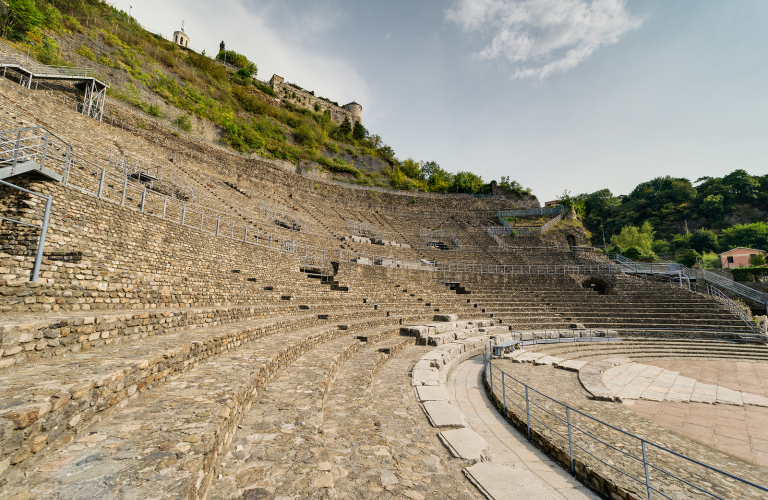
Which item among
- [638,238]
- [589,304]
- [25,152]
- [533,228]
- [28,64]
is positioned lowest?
[589,304]

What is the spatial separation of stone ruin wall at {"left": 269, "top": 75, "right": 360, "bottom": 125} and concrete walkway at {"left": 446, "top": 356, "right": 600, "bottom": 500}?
51.7 metres

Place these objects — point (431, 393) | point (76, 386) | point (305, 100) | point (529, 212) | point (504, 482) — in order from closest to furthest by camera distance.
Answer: point (76, 386), point (504, 482), point (431, 393), point (529, 212), point (305, 100)

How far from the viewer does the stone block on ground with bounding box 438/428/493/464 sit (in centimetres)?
350

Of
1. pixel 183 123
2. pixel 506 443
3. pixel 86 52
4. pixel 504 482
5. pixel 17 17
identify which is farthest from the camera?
pixel 183 123

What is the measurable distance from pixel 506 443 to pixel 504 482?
1561 millimetres

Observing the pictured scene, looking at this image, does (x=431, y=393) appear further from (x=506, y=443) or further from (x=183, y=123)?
(x=183, y=123)

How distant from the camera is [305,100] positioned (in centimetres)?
5162

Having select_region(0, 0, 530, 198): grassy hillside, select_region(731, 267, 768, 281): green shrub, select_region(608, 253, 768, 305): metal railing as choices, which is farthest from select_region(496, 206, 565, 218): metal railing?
select_region(731, 267, 768, 281): green shrub

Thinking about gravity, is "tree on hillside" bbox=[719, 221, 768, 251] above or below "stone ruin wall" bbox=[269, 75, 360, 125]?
below

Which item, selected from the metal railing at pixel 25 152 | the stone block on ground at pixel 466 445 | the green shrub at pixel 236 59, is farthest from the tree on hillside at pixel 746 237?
the green shrub at pixel 236 59

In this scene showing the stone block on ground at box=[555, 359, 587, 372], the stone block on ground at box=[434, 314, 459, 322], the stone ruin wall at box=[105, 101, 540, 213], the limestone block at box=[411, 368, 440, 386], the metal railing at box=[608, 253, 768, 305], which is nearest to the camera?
the limestone block at box=[411, 368, 440, 386]

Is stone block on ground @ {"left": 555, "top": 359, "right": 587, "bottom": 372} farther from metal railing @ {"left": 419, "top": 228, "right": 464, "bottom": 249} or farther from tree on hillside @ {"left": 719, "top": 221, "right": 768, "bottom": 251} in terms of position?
tree on hillside @ {"left": 719, "top": 221, "right": 768, "bottom": 251}

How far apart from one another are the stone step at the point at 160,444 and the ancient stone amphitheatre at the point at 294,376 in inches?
0.8

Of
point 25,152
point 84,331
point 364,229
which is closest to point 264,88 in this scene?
point 364,229
